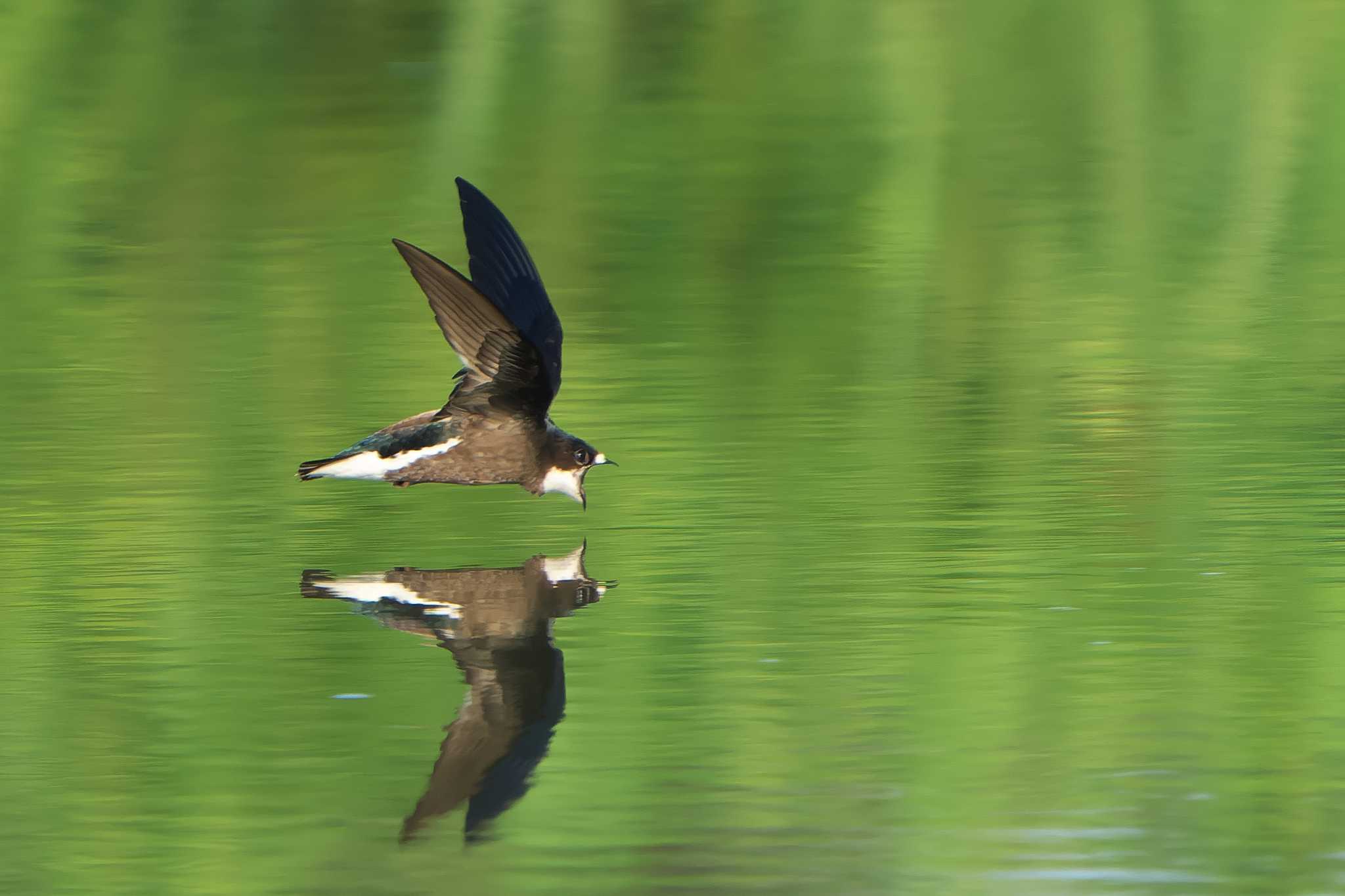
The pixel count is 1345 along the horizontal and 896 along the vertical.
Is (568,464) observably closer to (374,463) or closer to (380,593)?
(374,463)

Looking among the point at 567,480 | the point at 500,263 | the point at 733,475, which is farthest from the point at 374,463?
the point at 733,475

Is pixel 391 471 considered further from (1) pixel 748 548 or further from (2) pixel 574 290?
(2) pixel 574 290

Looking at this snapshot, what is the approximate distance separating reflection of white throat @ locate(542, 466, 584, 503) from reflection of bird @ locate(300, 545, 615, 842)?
371 mm

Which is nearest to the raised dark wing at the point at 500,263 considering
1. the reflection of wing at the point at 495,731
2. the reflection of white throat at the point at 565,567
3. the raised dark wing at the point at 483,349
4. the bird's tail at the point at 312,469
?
the raised dark wing at the point at 483,349

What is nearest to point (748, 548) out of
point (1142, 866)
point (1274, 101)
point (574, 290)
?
point (1142, 866)

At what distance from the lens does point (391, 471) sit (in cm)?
736

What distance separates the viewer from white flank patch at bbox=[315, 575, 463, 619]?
20.5ft

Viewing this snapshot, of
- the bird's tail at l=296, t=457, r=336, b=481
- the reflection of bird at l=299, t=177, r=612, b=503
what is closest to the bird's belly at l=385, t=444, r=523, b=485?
the reflection of bird at l=299, t=177, r=612, b=503

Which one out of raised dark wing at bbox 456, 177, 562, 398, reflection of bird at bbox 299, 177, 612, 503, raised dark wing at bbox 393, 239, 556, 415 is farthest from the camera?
raised dark wing at bbox 456, 177, 562, 398

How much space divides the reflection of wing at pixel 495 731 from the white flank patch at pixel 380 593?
377 mm

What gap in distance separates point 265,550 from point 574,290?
4.94 meters

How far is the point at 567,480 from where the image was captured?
24.1ft

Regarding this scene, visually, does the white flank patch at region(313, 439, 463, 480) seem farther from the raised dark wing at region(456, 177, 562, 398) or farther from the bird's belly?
the raised dark wing at region(456, 177, 562, 398)

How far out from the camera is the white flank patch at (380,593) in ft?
20.5
